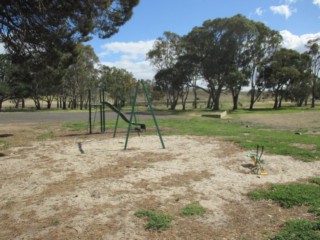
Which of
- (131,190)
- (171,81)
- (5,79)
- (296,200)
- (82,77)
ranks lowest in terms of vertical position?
(131,190)

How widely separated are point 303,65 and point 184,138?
3866 centimetres

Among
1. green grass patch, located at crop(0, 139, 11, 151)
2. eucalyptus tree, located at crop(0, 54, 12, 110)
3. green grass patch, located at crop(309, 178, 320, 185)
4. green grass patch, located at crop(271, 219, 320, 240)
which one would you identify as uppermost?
eucalyptus tree, located at crop(0, 54, 12, 110)

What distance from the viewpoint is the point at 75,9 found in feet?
36.8

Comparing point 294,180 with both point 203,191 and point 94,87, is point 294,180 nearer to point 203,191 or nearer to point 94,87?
point 203,191

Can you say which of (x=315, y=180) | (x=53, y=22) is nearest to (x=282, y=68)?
(x=53, y=22)

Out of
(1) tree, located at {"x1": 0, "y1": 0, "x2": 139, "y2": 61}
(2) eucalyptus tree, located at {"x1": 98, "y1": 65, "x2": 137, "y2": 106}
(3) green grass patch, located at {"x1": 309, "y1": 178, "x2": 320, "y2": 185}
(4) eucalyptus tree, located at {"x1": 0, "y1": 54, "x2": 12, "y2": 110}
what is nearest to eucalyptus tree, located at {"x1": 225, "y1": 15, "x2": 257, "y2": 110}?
(2) eucalyptus tree, located at {"x1": 98, "y1": 65, "x2": 137, "y2": 106}

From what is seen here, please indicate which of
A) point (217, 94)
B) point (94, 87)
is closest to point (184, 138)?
point (217, 94)

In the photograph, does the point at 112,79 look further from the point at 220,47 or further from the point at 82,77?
the point at 220,47

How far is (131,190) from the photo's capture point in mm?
5539

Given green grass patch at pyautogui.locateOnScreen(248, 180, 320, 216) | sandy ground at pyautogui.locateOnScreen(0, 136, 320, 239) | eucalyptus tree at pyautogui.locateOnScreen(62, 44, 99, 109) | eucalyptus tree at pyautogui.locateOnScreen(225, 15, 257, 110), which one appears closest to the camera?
sandy ground at pyautogui.locateOnScreen(0, 136, 320, 239)

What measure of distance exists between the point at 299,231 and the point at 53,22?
10.9 m

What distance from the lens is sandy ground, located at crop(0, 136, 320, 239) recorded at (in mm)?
4020

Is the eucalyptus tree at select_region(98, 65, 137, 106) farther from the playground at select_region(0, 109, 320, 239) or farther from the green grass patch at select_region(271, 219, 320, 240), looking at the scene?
the green grass patch at select_region(271, 219, 320, 240)

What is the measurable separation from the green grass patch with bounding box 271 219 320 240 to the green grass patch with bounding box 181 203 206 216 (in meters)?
1.08
